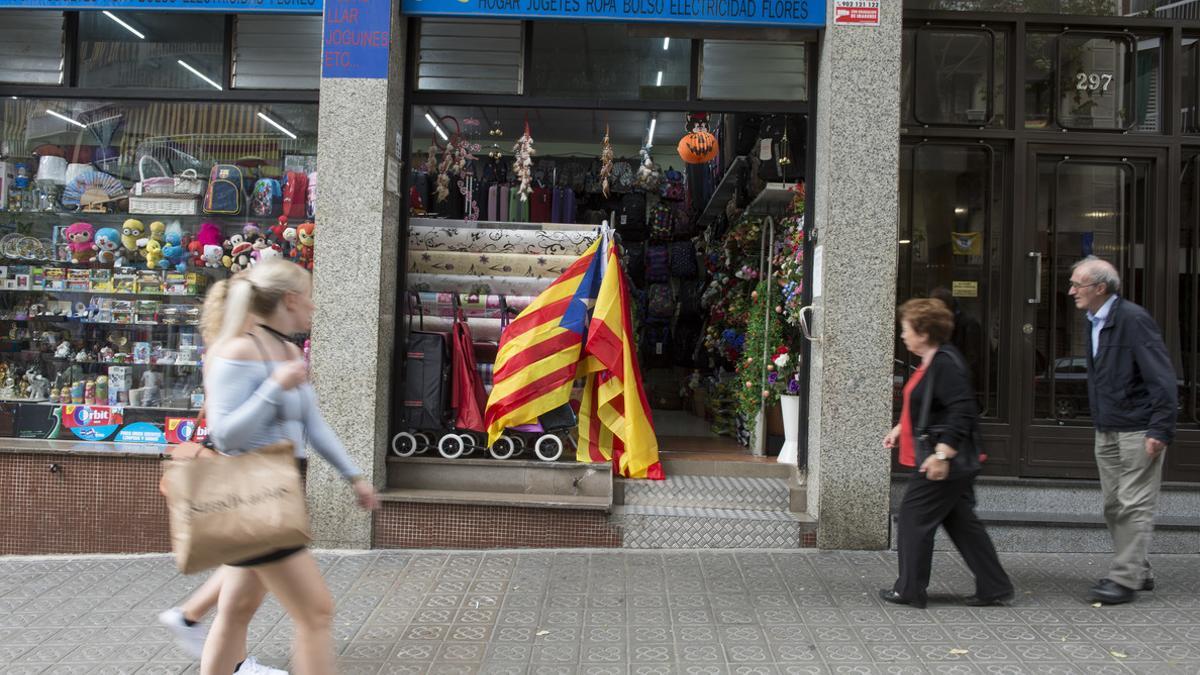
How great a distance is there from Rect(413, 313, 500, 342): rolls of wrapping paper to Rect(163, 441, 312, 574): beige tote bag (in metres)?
4.07

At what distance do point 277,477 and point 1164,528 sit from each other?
585 centimetres

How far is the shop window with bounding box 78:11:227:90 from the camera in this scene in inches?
266

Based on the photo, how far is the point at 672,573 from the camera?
222 inches

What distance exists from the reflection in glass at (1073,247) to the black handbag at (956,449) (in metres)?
2.19

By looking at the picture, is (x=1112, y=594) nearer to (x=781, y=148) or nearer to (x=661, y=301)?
(x=781, y=148)

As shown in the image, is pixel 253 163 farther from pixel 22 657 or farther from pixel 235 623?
pixel 235 623

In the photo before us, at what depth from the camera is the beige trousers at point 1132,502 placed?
5066 millimetres

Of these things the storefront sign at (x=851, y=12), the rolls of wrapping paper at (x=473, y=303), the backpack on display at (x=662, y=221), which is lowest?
the rolls of wrapping paper at (x=473, y=303)

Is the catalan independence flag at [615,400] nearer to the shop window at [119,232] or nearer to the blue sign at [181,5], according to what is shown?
the shop window at [119,232]

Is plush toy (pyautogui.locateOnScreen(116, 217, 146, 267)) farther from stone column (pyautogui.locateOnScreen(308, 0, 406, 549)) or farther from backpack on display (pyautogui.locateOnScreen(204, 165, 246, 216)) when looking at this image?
stone column (pyautogui.locateOnScreen(308, 0, 406, 549))

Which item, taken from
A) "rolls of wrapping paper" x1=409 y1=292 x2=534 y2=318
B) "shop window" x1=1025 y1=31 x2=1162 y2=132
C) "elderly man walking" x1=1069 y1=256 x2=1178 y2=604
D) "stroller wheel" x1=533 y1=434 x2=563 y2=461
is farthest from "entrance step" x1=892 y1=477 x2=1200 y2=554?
"rolls of wrapping paper" x1=409 y1=292 x2=534 y2=318

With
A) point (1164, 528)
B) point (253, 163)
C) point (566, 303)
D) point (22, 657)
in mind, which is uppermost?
point (253, 163)

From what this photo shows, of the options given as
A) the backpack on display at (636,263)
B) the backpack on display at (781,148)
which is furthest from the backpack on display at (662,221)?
the backpack on display at (781,148)

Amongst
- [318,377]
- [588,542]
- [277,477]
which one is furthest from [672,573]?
[277,477]
